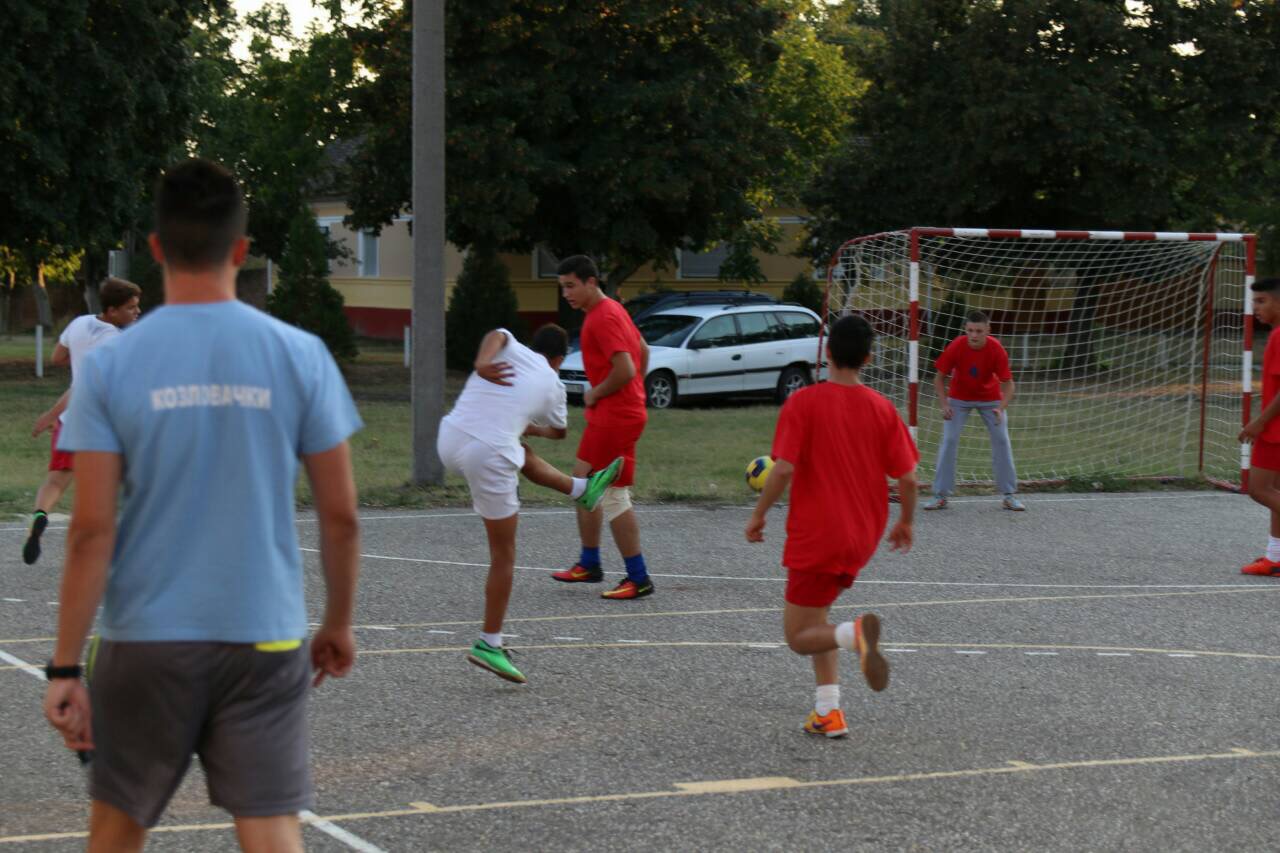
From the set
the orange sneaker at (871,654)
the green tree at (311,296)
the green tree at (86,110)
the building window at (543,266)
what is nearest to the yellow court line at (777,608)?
the orange sneaker at (871,654)

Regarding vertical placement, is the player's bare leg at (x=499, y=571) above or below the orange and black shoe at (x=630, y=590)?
above

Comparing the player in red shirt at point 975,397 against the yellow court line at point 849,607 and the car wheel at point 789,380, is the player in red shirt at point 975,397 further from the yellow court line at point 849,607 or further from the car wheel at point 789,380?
the car wheel at point 789,380

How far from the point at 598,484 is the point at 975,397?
647cm

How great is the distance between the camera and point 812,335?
93.6ft

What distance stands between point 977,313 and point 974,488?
7.74 feet

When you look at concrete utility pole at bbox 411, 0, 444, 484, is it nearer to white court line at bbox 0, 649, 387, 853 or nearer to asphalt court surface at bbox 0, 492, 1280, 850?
asphalt court surface at bbox 0, 492, 1280, 850

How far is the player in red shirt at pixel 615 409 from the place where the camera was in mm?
9438

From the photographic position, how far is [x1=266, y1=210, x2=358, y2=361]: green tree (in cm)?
3750

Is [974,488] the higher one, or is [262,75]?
[262,75]

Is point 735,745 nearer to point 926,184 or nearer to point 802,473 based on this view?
point 802,473

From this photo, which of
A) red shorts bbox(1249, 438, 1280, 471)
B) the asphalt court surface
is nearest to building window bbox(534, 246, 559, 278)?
A: the asphalt court surface

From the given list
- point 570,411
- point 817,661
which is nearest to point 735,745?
point 817,661

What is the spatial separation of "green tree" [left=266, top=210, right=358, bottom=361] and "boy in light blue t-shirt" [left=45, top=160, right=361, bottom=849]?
33.9 meters

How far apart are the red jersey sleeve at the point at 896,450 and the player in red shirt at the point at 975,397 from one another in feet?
26.3
